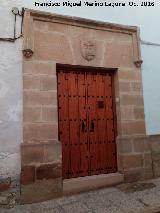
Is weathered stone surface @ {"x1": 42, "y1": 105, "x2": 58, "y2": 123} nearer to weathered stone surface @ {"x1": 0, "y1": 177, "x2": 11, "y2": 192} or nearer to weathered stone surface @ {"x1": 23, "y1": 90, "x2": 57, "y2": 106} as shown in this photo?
weathered stone surface @ {"x1": 23, "y1": 90, "x2": 57, "y2": 106}

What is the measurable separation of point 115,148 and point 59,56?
73.6 inches

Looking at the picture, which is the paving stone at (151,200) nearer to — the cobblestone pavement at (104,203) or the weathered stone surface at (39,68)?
the cobblestone pavement at (104,203)

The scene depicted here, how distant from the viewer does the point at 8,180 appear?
314cm

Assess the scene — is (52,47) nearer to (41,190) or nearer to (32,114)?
(32,114)

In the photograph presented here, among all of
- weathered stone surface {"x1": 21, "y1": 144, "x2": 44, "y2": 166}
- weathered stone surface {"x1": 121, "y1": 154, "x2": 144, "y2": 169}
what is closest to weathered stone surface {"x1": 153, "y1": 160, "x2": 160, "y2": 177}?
weathered stone surface {"x1": 121, "y1": 154, "x2": 144, "y2": 169}

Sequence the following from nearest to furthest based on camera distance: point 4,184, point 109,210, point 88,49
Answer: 1. point 109,210
2. point 4,184
3. point 88,49

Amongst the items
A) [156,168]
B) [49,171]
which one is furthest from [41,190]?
[156,168]

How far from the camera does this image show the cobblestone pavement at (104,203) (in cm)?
282

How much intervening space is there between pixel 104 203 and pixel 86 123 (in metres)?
1.33

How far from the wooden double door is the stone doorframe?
0.61ft

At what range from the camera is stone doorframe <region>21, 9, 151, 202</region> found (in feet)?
10.8

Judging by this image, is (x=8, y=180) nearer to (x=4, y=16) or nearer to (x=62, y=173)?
(x=62, y=173)

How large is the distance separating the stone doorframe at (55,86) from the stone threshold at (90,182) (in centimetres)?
12

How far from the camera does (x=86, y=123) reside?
3.85m
